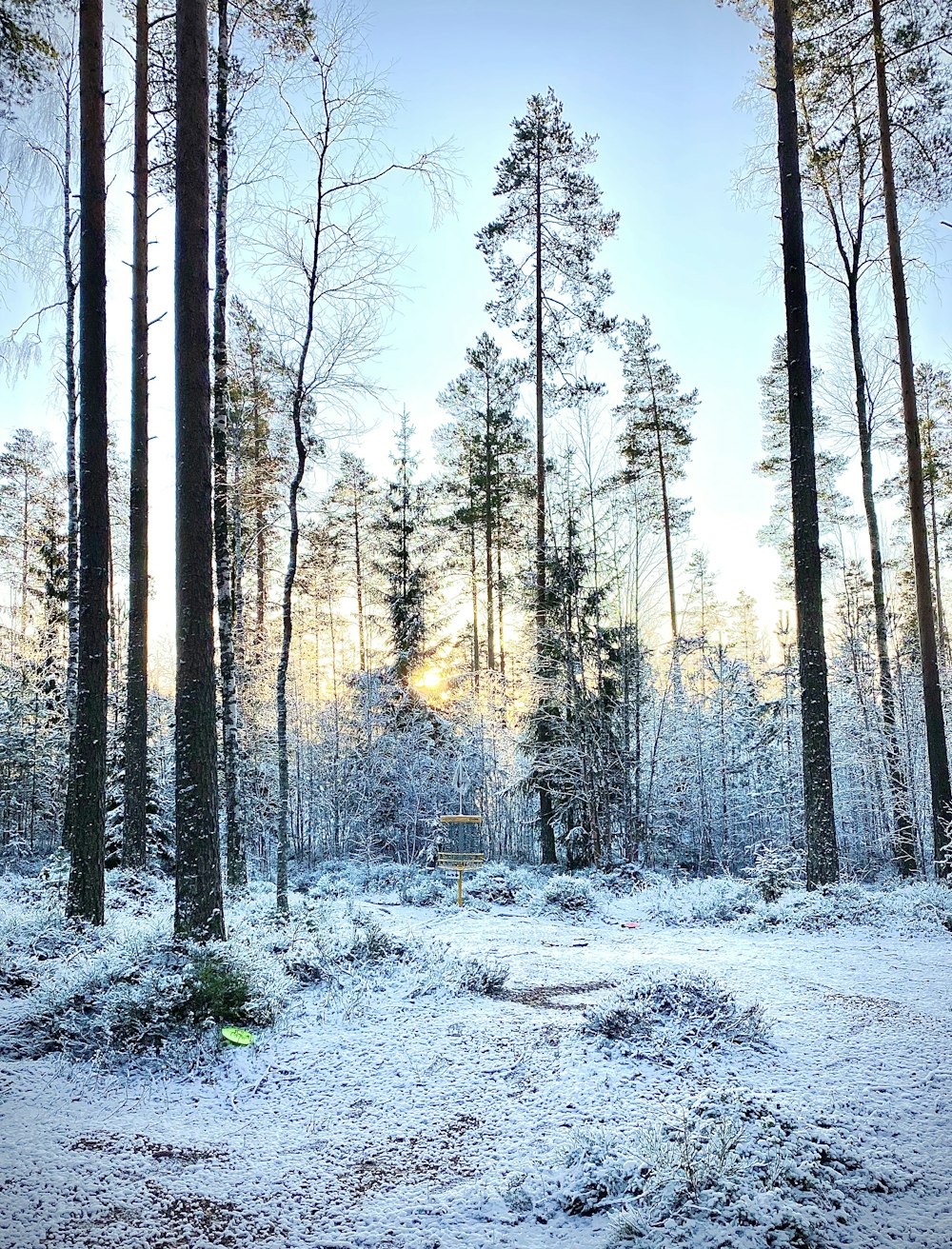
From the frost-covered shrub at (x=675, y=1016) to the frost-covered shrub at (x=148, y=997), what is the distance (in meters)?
2.23

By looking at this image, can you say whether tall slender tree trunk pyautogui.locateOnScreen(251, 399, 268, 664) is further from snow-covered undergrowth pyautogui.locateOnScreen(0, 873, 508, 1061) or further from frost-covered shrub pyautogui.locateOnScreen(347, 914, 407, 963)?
frost-covered shrub pyautogui.locateOnScreen(347, 914, 407, 963)

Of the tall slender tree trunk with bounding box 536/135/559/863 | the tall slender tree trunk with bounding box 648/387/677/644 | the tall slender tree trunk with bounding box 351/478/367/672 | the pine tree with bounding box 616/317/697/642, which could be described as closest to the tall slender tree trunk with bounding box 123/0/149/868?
the tall slender tree trunk with bounding box 536/135/559/863

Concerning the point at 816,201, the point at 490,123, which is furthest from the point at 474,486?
the point at 816,201

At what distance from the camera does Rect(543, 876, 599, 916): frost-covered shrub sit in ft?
34.5

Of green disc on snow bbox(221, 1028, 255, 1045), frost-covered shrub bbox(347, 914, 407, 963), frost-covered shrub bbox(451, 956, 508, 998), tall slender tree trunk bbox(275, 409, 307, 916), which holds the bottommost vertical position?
frost-covered shrub bbox(451, 956, 508, 998)

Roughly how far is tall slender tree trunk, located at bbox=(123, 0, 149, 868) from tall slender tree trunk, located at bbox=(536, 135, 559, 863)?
701cm

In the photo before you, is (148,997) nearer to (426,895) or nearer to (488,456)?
(426,895)

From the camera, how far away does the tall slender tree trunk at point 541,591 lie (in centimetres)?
1369

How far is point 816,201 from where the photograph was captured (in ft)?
42.0

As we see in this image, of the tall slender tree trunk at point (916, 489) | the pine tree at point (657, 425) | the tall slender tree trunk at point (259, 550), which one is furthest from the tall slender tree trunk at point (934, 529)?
the tall slender tree trunk at point (259, 550)

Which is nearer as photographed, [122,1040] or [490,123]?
[122,1040]

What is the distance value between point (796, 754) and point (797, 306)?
13861 millimetres

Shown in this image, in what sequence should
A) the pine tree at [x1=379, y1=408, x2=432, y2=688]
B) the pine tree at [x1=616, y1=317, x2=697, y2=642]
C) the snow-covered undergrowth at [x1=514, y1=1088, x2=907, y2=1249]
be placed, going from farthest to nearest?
the pine tree at [x1=616, y1=317, x2=697, y2=642]
the pine tree at [x1=379, y1=408, x2=432, y2=688]
the snow-covered undergrowth at [x1=514, y1=1088, x2=907, y2=1249]

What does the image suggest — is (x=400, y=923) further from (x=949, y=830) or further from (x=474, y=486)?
(x=474, y=486)
